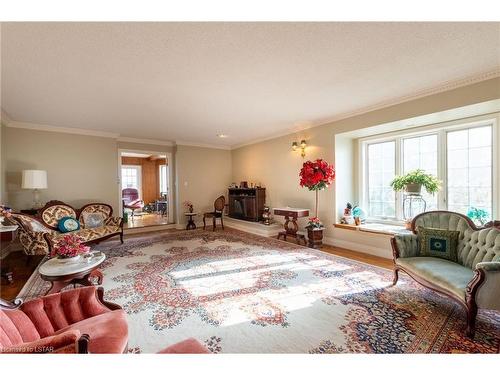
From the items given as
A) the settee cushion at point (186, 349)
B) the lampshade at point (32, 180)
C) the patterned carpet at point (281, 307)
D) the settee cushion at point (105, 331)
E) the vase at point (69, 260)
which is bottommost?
the patterned carpet at point (281, 307)

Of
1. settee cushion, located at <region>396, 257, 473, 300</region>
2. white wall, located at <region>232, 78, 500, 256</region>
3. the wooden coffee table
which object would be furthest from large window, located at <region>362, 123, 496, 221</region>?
the wooden coffee table

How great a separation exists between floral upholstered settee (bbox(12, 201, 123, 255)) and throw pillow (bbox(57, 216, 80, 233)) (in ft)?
0.24

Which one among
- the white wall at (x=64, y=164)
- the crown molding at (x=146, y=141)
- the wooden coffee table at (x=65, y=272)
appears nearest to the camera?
the wooden coffee table at (x=65, y=272)

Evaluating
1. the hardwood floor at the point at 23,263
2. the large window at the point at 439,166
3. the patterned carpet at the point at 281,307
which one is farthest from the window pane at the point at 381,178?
the patterned carpet at the point at 281,307

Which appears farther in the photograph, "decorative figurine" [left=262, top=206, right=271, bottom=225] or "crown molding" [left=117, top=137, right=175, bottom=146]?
"crown molding" [left=117, top=137, right=175, bottom=146]

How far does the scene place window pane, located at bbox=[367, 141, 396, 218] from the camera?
4176 millimetres

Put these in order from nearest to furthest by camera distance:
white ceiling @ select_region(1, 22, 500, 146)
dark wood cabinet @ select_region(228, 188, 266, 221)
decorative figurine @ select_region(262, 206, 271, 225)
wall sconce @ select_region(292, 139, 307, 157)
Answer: white ceiling @ select_region(1, 22, 500, 146), wall sconce @ select_region(292, 139, 307, 157), decorative figurine @ select_region(262, 206, 271, 225), dark wood cabinet @ select_region(228, 188, 266, 221)

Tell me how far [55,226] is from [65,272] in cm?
249

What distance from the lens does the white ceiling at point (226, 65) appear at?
1.79 m

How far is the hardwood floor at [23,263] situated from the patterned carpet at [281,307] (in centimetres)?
16

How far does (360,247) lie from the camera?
3.95 meters

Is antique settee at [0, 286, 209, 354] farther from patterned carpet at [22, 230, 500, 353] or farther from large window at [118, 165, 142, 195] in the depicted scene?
large window at [118, 165, 142, 195]

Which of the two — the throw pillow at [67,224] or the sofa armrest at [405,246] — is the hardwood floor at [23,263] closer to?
the throw pillow at [67,224]

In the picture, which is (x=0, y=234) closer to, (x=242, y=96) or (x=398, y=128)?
(x=242, y=96)
